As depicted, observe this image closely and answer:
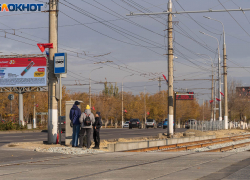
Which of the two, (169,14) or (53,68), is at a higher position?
(169,14)

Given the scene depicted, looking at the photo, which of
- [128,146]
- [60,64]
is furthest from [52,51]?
[128,146]

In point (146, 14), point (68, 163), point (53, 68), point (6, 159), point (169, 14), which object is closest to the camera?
point (68, 163)

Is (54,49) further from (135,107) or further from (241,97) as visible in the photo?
(135,107)

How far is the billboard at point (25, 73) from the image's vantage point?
4256 cm

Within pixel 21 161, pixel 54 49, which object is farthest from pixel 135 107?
pixel 21 161

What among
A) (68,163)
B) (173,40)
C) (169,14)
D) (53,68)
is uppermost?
(169,14)

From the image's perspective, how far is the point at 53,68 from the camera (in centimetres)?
1769

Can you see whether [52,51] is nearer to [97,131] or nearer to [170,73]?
[97,131]

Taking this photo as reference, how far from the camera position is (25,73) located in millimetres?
42750

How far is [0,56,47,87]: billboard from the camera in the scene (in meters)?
42.6

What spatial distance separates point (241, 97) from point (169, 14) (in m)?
48.3

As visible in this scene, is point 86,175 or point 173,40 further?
point 173,40

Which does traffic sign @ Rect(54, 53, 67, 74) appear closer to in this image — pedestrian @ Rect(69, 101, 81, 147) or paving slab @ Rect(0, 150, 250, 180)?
pedestrian @ Rect(69, 101, 81, 147)

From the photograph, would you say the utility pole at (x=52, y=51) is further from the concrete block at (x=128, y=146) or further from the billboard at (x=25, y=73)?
the billboard at (x=25, y=73)
